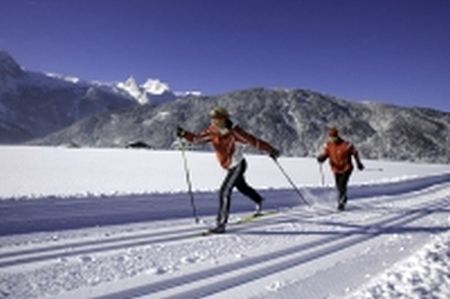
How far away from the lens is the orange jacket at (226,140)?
7.56 m

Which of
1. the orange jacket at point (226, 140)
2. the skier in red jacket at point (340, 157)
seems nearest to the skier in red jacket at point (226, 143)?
the orange jacket at point (226, 140)

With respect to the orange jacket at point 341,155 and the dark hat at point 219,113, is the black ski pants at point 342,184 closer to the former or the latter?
the orange jacket at point 341,155

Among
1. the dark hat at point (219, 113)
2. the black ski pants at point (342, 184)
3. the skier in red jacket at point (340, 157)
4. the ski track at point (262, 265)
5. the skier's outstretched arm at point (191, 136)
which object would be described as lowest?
the ski track at point (262, 265)

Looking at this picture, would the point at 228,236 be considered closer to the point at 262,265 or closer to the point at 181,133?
the point at 262,265

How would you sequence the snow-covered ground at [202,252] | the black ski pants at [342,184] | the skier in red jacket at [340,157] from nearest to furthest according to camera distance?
1. the snow-covered ground at [202,252]
2. the black ski pants at [342,184]
3. the skier in red jacket at [340,157]

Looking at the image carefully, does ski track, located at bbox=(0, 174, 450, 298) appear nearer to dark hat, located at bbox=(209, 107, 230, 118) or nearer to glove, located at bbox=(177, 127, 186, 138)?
glove, located at bbox=(177, 127, 186, 138)

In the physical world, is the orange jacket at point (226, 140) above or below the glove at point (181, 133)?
below

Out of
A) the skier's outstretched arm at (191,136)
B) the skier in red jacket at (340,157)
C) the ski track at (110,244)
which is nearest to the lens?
the ski track at (110,244)

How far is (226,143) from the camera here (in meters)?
7.72

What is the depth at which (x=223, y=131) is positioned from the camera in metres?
7.63

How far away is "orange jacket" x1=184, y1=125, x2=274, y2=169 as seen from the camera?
7559 mm

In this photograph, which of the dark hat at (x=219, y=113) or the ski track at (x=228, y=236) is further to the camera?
the dark hat at (x=219, y=113)

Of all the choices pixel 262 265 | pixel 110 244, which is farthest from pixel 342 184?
pixel 110 244

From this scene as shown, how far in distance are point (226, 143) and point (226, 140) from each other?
0.06 m
